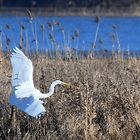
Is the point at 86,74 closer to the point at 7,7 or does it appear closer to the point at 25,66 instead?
the point at 25,66

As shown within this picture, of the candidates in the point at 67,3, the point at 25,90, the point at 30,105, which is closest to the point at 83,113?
the point at 25,90

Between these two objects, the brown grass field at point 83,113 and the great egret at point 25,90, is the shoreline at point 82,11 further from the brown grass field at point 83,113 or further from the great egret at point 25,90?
the great egret at point 25,90

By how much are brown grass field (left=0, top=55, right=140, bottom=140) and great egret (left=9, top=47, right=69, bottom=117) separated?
0.44 metres

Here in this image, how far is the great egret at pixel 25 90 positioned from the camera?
7.02m

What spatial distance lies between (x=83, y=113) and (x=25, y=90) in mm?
829

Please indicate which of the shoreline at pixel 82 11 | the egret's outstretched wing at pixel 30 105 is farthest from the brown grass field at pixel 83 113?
the shoreline at pixel 82 11

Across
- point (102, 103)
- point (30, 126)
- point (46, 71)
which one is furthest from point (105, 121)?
point (46, 71)

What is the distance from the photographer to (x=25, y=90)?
287 inches

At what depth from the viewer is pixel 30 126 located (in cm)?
783

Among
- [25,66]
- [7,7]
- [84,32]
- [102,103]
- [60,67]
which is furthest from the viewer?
[7,7]

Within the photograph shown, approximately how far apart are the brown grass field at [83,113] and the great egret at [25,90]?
1.44ft

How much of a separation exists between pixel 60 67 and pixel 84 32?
17.1 meters

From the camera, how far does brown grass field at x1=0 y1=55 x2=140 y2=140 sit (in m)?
7.66

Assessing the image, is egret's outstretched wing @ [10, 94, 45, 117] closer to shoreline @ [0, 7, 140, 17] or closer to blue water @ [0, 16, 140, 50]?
blue water @ [0, 16, 140, 50]
